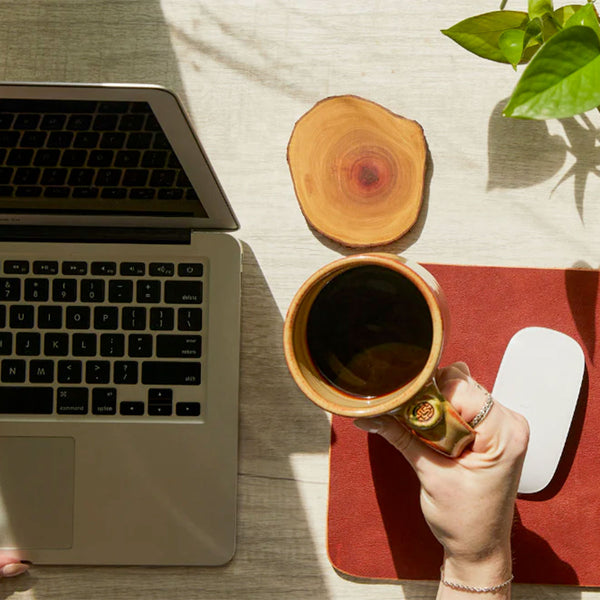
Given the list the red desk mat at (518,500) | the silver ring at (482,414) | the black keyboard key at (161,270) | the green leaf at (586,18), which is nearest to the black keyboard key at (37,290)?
the black keyboard key at (161,270)

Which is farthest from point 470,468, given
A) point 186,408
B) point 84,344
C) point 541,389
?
point 84,344

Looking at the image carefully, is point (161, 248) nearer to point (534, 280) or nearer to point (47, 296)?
point (47, 296)

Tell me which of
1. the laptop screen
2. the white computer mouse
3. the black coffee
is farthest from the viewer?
the white computer mouse

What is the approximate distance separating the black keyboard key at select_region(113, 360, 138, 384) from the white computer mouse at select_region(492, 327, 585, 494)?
35cm

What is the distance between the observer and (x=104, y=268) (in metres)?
0.72

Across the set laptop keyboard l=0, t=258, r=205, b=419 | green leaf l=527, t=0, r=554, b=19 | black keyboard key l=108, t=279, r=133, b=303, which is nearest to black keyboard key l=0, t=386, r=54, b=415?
laptop keyboard l=0, t=258, r=205, b=419

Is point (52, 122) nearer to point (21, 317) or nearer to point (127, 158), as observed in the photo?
point (127, 158)

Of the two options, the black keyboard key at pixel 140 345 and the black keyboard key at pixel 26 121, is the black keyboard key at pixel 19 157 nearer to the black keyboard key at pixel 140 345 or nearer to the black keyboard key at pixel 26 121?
the black keyboard key at pixel 26 121

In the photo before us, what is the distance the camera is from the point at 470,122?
2.49 ft

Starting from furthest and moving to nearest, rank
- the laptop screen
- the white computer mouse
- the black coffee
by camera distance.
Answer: the white computer mouse < the black coffee < the laptop screen

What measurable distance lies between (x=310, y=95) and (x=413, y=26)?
13 cm

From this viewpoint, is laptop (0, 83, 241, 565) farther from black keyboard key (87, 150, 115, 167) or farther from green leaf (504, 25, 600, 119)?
green leaf (504, 25, 600, 119)

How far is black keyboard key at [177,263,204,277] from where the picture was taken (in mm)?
720

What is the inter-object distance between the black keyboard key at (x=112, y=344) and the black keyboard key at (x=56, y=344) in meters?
0.04
